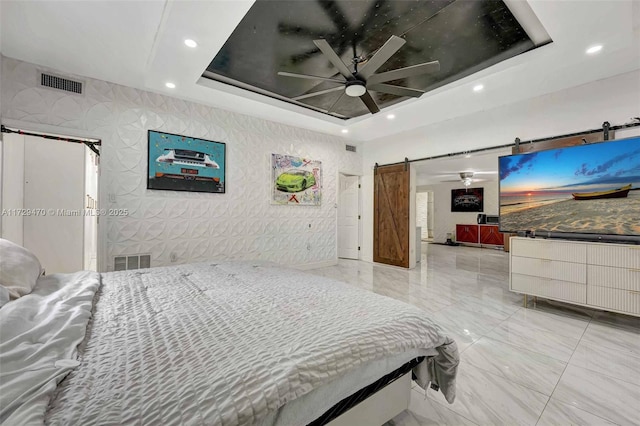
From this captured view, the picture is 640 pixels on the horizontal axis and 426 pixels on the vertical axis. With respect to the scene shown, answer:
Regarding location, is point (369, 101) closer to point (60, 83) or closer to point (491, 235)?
point (60, 83)

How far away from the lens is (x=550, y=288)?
291 centimetres

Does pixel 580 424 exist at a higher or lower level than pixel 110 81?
lower

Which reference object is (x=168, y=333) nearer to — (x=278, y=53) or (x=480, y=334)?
(x=480, y=334)

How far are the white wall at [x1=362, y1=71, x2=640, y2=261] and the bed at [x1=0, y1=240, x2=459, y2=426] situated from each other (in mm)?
3468

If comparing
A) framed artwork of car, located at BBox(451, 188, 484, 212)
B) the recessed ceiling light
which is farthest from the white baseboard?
framed artwork of car, located at BBox(451, 188, 484, 212)

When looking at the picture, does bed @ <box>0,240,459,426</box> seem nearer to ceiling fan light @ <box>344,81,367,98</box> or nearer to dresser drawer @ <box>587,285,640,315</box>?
ceiling fan light @ <box>344,81,367,98</box>

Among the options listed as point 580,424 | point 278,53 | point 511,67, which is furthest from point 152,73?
→ point 580,424

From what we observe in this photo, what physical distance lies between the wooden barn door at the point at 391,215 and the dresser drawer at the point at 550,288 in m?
2.13

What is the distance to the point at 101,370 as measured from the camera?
814 mm

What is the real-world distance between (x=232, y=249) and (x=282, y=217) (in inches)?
42.1

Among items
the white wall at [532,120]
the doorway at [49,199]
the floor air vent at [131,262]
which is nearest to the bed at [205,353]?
the floor air vent at [131,262]

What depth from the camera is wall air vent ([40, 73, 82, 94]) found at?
2925 millimetres

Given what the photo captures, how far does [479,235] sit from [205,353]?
9.96 metres

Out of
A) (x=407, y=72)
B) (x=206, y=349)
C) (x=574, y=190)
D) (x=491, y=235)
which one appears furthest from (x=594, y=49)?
(x=491, y=235)
